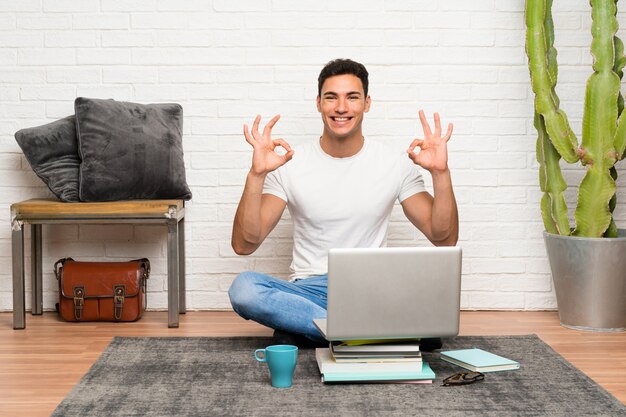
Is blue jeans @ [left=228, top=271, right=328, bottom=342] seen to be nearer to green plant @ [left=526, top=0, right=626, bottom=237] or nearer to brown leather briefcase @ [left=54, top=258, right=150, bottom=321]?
brown leather briefcase @ [left=54, top=258, right=150, bottom=321]

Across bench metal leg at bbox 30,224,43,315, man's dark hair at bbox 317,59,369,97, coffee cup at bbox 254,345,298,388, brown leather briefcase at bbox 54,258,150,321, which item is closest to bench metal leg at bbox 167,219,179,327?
brown leather briefcase at bbox 54,258,150,321

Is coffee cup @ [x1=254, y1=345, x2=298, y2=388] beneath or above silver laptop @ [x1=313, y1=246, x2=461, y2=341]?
beneath

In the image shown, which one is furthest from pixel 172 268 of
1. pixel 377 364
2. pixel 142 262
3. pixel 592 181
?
pixel 592 181

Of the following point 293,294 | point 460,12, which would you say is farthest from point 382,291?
point 460,12

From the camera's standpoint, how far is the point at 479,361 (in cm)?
277

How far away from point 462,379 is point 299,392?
51 cm

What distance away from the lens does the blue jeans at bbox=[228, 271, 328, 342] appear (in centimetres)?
298

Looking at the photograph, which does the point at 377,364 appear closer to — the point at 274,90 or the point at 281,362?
the point at 281,362

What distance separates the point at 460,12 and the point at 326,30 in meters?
0.63

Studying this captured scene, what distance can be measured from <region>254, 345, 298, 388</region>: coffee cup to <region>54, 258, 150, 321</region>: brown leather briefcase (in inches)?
49.4

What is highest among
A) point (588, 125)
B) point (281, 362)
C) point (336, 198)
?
point (588, 125)

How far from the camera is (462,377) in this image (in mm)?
2625

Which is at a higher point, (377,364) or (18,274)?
(18,274)

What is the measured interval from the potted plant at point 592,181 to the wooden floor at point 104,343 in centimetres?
14
